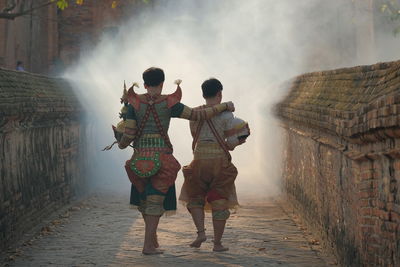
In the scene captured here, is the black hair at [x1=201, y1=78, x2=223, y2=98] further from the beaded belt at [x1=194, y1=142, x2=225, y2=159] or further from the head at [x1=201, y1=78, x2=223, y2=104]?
the beaded belt at [x1=194, y1=142, x2=225, y2=159]

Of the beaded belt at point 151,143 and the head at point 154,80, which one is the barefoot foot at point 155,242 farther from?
the head at point 154,80

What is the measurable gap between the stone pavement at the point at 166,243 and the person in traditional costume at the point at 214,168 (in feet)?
1.21

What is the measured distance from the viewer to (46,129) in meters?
11.1

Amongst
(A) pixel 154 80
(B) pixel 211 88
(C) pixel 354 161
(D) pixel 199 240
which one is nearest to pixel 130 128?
(A) pixel 154 80

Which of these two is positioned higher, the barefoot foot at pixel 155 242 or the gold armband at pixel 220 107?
the gold armband at pixel 220 107

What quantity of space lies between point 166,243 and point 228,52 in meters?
22.0

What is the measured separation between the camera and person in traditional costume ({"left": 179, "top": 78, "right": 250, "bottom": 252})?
814 cm

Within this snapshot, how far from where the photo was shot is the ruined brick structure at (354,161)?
5574 millimetres

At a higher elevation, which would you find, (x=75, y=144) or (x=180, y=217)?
(x=75, y=144)

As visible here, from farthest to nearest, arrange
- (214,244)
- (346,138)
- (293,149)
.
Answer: (293,149) → (214,244) → (346,138)

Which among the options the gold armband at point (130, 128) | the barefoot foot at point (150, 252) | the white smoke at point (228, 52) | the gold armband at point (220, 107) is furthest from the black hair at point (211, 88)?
the white smoke at point (228, 52)

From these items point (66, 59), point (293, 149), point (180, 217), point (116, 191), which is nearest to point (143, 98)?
point (180, 217)

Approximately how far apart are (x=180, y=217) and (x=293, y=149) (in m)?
2.01

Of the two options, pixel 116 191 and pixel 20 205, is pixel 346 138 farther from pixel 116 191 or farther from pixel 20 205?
pixel 116 191
